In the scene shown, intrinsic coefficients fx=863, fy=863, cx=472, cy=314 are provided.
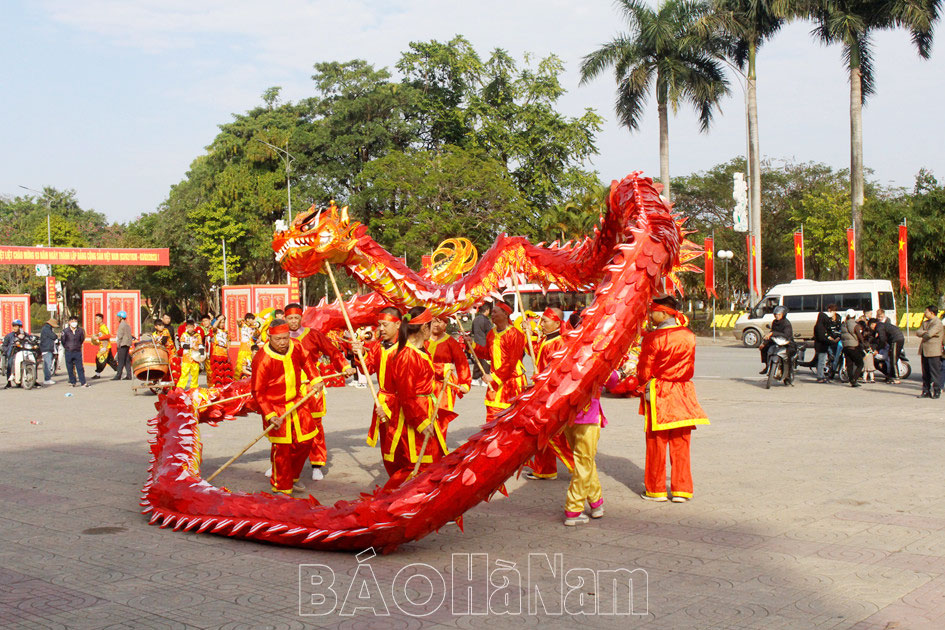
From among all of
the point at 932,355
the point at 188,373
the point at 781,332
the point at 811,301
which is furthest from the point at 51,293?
the point at 932,355

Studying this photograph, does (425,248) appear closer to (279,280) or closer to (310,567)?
(279,280)

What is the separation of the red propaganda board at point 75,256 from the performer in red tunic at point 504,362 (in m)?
25.0

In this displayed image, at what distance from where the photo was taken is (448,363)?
7.70 m

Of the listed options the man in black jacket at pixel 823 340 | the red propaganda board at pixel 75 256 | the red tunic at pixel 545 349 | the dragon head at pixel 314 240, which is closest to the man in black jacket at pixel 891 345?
the man in black jacket at pixel 823 340

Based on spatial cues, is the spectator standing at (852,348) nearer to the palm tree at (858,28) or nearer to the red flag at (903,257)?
the red flag at (903,257)

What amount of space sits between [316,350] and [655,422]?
10.1 ft

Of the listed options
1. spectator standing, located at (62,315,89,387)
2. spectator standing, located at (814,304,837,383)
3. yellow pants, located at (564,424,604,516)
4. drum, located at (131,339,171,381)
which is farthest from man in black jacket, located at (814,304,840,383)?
spectator standing, located at (62,315,89,387)

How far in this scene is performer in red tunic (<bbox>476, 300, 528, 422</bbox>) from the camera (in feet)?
26.8

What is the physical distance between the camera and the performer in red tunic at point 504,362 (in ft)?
26.8

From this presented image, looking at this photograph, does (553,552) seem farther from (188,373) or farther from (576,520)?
(188,373)

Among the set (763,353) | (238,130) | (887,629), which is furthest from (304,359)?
(238,130)

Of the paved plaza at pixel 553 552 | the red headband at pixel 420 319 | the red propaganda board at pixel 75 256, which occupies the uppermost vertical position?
the red propaganda board at pixel 75 256

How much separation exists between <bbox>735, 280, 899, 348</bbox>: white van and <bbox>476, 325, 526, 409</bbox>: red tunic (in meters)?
19.8

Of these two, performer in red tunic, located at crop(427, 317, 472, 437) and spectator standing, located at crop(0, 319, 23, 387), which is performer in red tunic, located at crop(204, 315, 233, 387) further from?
performer in red tunic, located at crop(427, 317, 472, 437)
